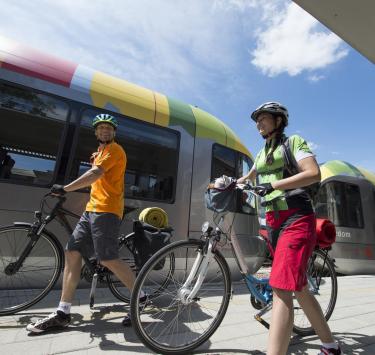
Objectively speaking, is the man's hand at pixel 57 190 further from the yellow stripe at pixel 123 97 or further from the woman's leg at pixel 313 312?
the woman's leg at pixel 313 312

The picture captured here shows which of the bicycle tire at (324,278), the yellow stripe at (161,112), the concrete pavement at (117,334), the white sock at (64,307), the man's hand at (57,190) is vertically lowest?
the concrete pavement at (117,334)

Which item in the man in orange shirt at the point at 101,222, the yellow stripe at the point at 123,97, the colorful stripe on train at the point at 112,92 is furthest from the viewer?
the yellow stripe at the point at 123,97

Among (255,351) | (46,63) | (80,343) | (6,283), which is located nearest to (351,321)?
(255,351)

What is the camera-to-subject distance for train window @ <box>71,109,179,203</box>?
4355mm

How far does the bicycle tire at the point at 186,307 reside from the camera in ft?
8.21

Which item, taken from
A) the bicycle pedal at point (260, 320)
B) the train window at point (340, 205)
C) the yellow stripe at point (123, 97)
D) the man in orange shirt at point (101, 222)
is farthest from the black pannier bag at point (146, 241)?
the train window at point (340, 205)

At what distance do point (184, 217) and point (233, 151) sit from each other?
63.0 inches

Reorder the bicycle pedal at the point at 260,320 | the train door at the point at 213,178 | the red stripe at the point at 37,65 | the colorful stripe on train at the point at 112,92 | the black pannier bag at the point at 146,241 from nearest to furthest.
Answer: the bicycle pedal at the point at 260,320 < the black pannier bag at the point at 146,241 < the red stripe at the point at 37,65 < the colorful stripe on train at the point at 112,92 < the train door at the point at 213,178

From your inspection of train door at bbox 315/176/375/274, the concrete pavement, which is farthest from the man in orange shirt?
train door at bbox 315/176/375/274

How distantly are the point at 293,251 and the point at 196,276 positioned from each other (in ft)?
2.44

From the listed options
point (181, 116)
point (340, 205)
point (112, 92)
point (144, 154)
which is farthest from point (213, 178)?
point (340, 205)

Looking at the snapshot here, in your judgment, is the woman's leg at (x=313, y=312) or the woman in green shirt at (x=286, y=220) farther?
the woman's leg at (x=313, y=312)

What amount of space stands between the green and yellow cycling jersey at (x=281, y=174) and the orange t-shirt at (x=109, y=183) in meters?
1.33

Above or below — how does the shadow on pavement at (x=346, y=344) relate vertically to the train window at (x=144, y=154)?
below
